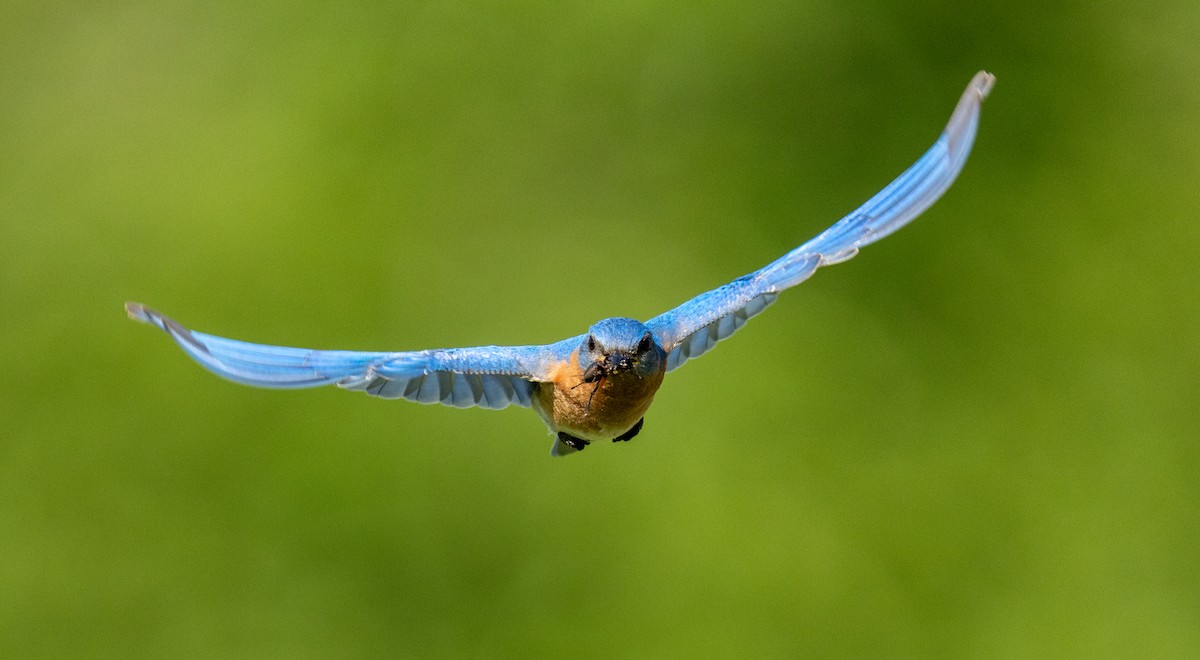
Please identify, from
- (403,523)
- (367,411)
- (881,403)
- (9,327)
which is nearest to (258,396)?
Result: (367,411)

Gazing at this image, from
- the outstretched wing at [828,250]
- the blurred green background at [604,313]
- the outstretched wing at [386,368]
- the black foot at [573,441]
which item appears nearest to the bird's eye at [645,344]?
the outstretched wing at [828,250]

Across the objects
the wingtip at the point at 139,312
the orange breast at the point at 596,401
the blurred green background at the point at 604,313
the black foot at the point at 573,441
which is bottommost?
the orange breast at the point at 596,401

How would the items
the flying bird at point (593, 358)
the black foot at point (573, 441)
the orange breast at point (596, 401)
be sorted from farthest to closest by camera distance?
the black foot at point (573, 441) < the orange breast at point (596, 401) < the flying bird at point (593, 358)

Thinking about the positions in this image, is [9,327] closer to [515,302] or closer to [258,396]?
[258,396]

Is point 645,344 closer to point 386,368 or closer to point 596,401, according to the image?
point 596,401

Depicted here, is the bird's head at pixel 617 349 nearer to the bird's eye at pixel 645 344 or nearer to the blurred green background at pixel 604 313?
the bird's eye at pixel 645 344

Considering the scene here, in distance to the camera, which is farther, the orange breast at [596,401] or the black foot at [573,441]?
the black foot at [573,441]

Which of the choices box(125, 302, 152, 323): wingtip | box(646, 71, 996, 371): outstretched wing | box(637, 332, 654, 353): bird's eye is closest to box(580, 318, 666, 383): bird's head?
box(637, 332, 654, 353): bird's eye

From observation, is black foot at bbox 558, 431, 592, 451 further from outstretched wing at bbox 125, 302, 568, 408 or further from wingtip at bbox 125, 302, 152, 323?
wingtip at bbox 125, 302, 152, 323
